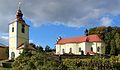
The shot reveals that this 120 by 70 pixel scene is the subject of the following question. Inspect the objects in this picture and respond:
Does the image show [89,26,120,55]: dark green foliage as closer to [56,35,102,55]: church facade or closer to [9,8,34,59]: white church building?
[56,35,102,55]: church facade

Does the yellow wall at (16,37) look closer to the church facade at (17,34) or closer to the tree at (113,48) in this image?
the church facade at (17,34)

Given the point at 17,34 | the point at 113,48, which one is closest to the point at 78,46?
the point at 113,48

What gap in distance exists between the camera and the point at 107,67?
32.1 metres

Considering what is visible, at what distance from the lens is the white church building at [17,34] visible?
66.1 metres

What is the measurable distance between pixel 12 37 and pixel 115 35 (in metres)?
35.1

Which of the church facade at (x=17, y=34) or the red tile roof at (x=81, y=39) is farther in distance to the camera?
the red tile roof at (x=81, y=39)

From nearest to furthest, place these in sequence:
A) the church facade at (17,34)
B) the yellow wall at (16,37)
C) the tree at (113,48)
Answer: the church facade at (17,34) → the yellow wall at (16,37) → the tree at (113,48)

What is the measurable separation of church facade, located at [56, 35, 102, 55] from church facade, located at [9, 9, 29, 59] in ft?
68.2

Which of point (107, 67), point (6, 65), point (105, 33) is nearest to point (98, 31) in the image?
point (105, 33)

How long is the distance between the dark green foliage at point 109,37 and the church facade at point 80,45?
2.35m

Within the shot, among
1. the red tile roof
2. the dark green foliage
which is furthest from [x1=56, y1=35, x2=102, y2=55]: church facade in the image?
the dark green foliage

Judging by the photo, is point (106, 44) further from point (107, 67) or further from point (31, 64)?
point (31, 64)

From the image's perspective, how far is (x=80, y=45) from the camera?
289ft

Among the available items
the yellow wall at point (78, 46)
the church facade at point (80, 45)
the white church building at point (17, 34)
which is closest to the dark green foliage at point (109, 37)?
the church facade at point (80, 45)
